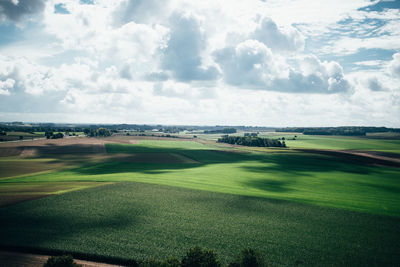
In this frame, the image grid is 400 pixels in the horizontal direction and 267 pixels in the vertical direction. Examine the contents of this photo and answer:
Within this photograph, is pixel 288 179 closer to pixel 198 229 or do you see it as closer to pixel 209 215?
pixel 209 215

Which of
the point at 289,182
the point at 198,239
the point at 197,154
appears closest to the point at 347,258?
the point at 198,239

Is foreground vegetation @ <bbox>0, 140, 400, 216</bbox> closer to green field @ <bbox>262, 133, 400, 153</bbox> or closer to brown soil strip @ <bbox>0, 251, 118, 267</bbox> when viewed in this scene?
brown soil strip @ <bbox>0, 251, 118, 267</bbox>

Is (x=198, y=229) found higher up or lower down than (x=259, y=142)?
lower down

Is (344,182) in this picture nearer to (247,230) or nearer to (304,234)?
(304,234)

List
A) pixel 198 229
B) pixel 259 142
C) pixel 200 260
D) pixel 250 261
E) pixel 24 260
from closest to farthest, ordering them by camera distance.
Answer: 1. pixel 250 261
2. pixel 200 260
3. pixel 24 260
4. pixel 198 229
5. pixel 259 142

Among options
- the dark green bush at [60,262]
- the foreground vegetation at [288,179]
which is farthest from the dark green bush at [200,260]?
the foreground vegetation at [288,179]

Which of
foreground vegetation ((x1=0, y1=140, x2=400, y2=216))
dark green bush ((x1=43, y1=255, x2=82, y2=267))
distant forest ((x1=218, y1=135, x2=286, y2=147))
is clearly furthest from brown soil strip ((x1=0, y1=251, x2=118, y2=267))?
distant forest ((x1=218, y1=135, x2=286, y2=147))

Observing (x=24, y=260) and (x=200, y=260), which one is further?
(x=24, y=260)

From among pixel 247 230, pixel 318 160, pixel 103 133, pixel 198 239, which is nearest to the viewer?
pixel 198 239

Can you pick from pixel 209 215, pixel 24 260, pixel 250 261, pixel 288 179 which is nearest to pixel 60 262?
pixel 24 260
